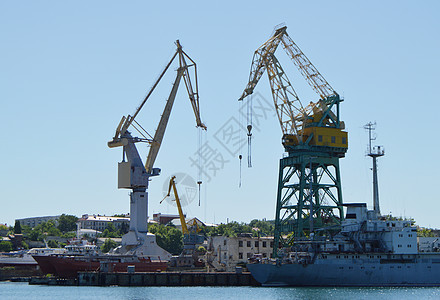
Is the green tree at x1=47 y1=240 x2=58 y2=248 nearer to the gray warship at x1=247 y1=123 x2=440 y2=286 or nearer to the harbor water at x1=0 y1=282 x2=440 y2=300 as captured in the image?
the harbor water at x1=0 y1=282 x2=440 y2=300

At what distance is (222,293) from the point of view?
66625mm

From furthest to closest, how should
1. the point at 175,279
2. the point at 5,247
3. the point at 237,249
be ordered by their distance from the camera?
the point at 5,247 → the point at 237,249 → the point at 175,279

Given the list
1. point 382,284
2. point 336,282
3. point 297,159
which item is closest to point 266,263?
point 336,282

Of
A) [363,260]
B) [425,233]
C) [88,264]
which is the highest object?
[425,233]

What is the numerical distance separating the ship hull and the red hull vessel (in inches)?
945

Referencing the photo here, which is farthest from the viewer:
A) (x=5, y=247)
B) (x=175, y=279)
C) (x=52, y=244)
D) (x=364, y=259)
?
(x=52, y=244)

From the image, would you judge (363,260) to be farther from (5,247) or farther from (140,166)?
(5,247)

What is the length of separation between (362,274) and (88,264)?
35.8 m

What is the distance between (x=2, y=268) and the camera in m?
103

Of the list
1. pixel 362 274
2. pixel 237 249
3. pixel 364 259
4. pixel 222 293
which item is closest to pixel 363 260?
pixel 364 259

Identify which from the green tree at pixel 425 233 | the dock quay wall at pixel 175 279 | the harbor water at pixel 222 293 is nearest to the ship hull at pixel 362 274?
the harbor water at pixel 222 293

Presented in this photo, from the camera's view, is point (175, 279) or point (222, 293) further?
point (175, 279)

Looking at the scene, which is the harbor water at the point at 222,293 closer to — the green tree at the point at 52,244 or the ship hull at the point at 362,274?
the ship hull at the point at 362,274

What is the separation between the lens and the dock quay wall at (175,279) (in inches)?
2953
